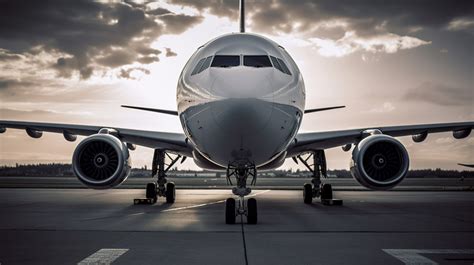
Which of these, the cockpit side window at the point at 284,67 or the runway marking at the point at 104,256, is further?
the cockpit side window at the point at 284,67

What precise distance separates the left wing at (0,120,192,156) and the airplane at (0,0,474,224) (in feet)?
0.10

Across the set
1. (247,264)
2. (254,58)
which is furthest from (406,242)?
(254,58)

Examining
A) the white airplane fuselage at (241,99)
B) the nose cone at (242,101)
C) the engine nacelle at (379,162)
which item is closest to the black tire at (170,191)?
the white airplane fuselage at (241,99)

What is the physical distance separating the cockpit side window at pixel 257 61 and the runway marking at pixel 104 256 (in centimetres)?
409

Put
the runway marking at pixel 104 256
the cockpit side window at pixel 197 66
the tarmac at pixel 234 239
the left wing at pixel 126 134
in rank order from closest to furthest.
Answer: the runway marking at pixel 104 256 → the tarmac at pixel 234 239 → the cockpit side window at pixel 197 66 → the left wing at pixel 126 134

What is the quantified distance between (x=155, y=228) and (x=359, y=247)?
3898 mm

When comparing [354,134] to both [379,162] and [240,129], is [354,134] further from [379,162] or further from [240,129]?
[240,129]

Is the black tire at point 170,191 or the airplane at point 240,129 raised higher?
the airplane at point 240,129

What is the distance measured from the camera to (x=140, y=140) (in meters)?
14.4

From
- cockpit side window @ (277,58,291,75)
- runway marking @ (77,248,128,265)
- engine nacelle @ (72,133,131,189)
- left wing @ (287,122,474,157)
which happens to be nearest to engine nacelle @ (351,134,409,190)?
left wing @ (287,122,474,157)

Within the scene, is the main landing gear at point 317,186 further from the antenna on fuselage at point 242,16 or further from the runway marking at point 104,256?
the runway marking at point 104,256

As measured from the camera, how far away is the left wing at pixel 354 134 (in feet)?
44.0

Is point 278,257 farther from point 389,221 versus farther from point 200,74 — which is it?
point 389,221

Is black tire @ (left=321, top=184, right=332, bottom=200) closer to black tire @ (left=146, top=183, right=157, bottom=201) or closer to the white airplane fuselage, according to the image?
black tire @ (left=146, top=183, right=157, bottom=201)
